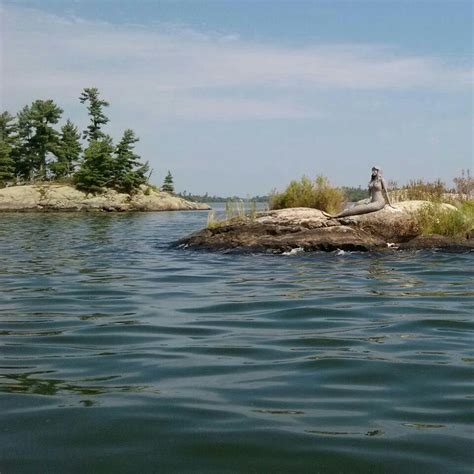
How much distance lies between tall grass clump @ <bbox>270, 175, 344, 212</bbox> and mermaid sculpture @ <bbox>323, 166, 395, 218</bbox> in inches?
92.5

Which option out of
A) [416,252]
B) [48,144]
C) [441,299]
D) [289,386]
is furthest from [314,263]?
[48,144]

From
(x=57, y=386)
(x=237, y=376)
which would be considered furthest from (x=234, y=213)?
(x=57, y=386)

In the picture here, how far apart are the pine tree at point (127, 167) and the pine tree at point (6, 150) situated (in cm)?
1048

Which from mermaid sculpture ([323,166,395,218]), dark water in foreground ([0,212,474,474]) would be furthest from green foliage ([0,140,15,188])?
dark water in foreground ([0,212,474,474])

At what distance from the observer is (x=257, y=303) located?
26.9ft

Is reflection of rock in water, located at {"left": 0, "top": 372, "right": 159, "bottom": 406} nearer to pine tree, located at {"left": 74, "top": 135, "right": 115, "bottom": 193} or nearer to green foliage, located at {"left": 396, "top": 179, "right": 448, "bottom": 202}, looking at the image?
green foliage, located at {"left": 396, "top": 179, "right": 448, "bottom": 202}

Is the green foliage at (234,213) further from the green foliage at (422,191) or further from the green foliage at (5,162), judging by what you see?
the green foliage at (5,162)

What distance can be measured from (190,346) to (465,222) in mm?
12424

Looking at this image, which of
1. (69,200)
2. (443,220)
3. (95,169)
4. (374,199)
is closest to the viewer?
(443,220)

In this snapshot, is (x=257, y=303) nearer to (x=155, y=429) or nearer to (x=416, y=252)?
(x=155, y=429)

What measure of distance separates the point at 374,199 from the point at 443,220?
6.26ft

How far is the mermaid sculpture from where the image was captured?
16809mm

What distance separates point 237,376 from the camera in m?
4.75

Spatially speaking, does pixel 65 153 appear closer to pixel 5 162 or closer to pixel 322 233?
pixel 5 162
